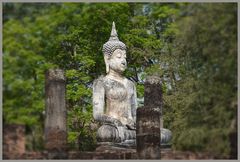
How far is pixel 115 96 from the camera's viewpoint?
19.3 metres

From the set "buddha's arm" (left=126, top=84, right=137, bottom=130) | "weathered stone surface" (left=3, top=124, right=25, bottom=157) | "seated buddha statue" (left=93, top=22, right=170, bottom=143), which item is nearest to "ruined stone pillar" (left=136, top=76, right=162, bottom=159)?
"seated buddha statue" (left=93, top=22, right=170, bottom=143)

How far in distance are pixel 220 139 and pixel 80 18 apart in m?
6.21

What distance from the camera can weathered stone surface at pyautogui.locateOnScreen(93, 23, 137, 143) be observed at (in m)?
18.9

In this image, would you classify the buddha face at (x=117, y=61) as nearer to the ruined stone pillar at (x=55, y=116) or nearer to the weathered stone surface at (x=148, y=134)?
the ruined stone pillar at (x=55, y=116)

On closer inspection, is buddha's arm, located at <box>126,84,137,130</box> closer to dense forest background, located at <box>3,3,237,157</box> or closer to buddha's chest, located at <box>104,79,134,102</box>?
buddha's chest, located at <box>104,79,134,102</box>

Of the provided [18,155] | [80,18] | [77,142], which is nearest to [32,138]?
[18,155]

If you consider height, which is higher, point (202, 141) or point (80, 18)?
point (80, 18)

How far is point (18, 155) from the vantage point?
16500mm

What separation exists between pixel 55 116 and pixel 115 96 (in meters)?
2.39

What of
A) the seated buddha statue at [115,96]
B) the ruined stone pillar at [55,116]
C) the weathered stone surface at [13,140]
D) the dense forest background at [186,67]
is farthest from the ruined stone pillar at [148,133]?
the weathered stone surface at [13,140]

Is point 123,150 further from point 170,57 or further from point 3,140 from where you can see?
point 170,57

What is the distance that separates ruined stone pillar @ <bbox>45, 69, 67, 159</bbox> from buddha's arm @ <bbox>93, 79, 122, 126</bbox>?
154 cm

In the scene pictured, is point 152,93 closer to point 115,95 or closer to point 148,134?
point 115,95

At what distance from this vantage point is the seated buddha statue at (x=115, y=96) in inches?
741
